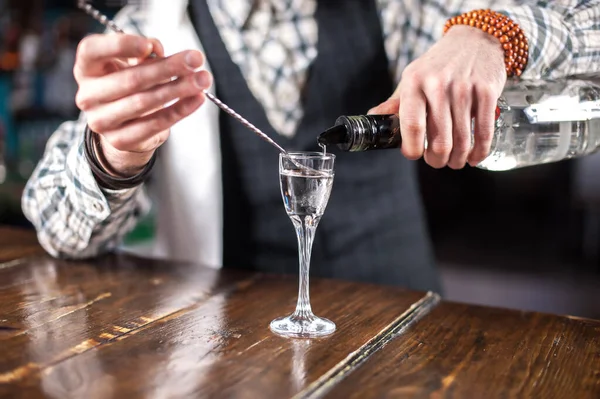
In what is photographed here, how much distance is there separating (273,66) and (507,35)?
62cm

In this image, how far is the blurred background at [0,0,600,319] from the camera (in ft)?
10.0

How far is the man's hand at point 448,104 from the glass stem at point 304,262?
16 cm

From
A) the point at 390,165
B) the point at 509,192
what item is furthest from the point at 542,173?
the point at 390,165

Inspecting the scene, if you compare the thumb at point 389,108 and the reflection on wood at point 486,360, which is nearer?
the reflection on wood at point 486,360

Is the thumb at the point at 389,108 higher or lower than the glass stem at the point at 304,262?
higher

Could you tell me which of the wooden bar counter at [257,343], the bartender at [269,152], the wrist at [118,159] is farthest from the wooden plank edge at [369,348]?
the wrist at [118,159]

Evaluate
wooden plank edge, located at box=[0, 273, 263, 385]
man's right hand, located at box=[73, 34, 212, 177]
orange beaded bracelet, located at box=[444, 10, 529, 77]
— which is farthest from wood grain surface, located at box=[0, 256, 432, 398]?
orange beaded bracelet, located at box=[444, 10, 529, 77]

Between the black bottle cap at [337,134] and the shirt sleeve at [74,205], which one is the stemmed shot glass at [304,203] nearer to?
the black bottle cap at [337,134]

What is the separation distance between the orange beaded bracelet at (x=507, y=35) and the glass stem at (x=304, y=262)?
0.40m

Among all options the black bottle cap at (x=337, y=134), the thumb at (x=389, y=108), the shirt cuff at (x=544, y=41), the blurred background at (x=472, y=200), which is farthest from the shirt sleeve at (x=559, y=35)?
the blurred background at (x=472, y=200)

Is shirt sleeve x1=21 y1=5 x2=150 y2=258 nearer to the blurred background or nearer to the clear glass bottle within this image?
the clear glass bottle

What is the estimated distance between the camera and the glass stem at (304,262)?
92cm

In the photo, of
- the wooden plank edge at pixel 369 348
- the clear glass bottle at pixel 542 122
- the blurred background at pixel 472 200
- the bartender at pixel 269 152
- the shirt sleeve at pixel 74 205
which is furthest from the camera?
the blurred background at pixel 472 200

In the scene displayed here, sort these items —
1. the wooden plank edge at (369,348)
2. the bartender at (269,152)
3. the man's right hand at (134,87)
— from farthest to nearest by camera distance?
the bartender at (269,152)
the man's right hand at (134,87)
the wooden plank edge at (369,348)
